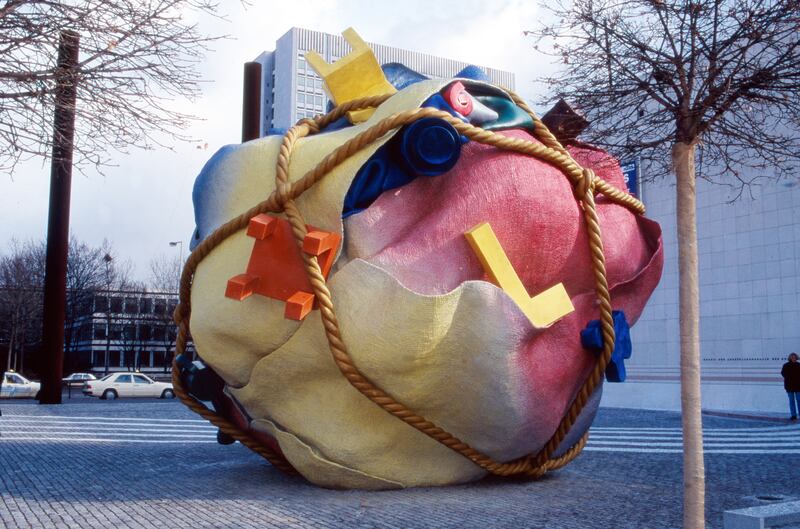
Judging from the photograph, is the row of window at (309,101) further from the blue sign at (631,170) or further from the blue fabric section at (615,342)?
the blue fabric section at (615,342)

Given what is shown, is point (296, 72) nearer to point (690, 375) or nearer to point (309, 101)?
point (309, 101)

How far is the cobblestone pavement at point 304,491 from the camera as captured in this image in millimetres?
5473

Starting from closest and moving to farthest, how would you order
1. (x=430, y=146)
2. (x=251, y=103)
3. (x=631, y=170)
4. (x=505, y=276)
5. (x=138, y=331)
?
(x=505, y=276), (x=430, y=146), (x=251, y=103), (x=631, y=170), (x=138, y=331)

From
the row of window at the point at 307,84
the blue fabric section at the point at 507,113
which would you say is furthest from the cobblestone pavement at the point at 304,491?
the row of window at the point at 307,84

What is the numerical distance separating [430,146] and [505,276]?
1149 millimetres

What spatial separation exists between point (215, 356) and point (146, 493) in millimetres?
1305

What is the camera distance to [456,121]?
6.05 metres

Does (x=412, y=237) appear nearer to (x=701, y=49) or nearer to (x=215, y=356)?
(x=215, y=356)

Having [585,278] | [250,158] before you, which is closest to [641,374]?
[585,278]

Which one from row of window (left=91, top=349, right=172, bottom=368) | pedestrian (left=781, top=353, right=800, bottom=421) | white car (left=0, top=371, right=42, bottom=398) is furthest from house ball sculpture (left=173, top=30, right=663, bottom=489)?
row of window (left=91, top=349, right=172, bottom=368)

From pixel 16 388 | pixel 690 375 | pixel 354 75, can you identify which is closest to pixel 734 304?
pixel 354 75

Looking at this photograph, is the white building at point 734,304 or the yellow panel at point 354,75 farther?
the white building at point 734,304

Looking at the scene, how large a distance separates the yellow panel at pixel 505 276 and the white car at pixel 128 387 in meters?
24.7

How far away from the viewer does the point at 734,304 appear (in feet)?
65.2
